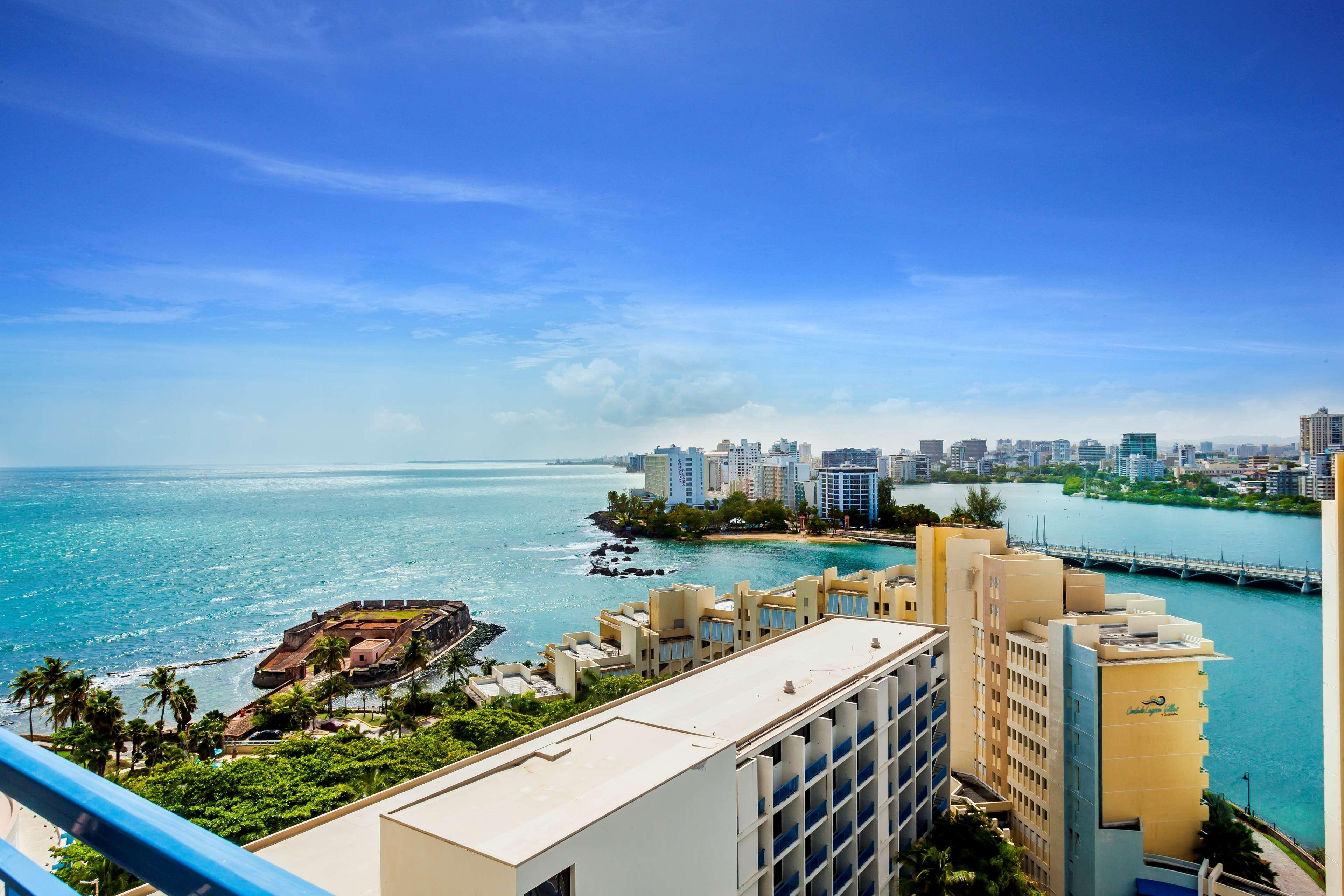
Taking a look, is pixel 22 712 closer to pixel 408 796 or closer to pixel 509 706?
pixel 509 706

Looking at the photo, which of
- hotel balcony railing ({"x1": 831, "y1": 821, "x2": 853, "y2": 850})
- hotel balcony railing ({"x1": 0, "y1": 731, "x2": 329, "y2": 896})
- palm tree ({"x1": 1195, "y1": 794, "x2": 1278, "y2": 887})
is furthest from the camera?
palm tree ({"x1": 1195, "y1": 794, "x2": 1278, "y2": 887})

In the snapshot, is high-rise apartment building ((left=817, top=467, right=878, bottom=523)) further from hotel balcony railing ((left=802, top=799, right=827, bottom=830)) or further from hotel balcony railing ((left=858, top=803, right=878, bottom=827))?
hotel balcony railing ((left=802, top=799, right=827, bottom=830))

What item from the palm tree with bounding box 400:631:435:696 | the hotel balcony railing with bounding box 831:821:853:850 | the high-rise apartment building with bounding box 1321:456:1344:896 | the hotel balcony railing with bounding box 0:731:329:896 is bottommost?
the palm tree with bounding box 400:631:435:696

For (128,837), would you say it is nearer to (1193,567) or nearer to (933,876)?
(933,876)

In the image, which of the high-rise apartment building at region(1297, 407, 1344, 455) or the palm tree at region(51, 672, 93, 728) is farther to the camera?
the high-rise apartment building at region(1297, 407, 1344, 455)

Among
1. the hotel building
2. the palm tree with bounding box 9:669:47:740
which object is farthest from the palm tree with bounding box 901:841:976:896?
the palm tree with bounding box 9:669:47:740

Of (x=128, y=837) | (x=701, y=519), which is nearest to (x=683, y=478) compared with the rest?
(x=701, y=519)
